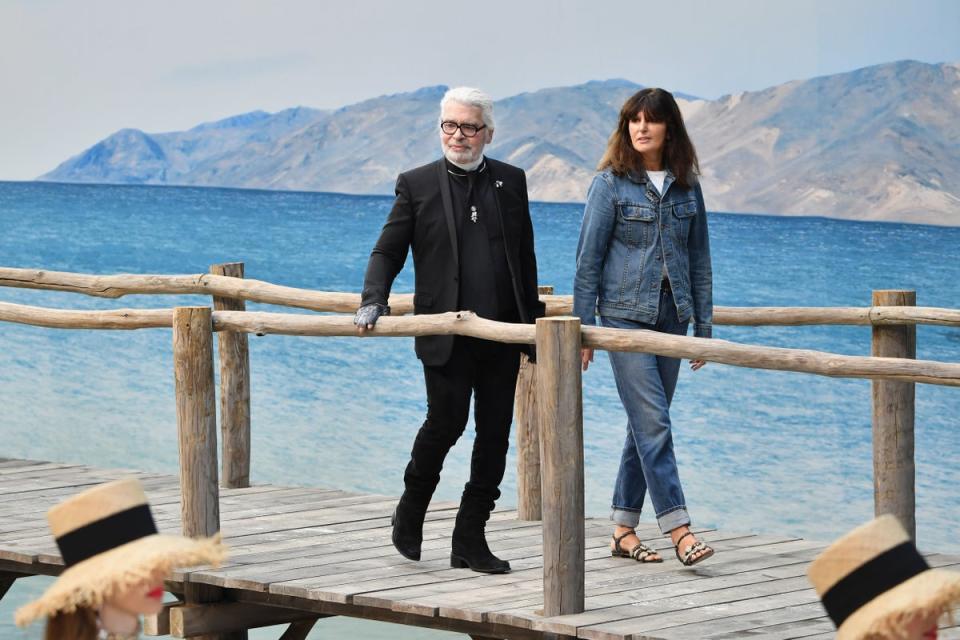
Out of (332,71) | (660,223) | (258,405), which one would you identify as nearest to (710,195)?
(332,71)

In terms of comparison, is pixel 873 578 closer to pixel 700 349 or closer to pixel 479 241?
pixel 700 349

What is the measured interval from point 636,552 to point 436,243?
4.45 feet

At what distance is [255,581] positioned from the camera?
5426 mm

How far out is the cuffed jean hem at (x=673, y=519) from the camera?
17.9 feet

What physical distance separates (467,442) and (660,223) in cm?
1362

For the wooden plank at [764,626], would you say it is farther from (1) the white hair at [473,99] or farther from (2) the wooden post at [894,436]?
(1) the white hair at [473,99]

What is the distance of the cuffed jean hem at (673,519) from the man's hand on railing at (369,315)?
114 cm

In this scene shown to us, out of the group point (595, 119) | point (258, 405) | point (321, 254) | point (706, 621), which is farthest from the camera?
point (595, 119)

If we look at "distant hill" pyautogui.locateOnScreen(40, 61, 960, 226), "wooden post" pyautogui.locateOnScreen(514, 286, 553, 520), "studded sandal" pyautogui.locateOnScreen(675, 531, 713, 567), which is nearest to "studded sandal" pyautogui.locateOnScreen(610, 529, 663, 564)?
"studded sandal" pyautogui.locateOnScreen(675, 531, 713, 567)

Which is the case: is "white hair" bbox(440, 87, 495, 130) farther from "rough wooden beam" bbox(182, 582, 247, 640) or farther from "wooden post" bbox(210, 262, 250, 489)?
"wooden post" bbox(210, 262, 250, 489)

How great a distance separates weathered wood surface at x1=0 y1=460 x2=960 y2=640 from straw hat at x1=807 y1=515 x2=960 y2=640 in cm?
214

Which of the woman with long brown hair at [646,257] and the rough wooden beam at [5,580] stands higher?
the woman with long brown hair at [646,257]

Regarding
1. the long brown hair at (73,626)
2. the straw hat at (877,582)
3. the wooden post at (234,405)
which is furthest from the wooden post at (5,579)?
the straw hat at (877,582)

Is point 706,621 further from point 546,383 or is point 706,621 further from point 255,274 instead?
point 255,274
